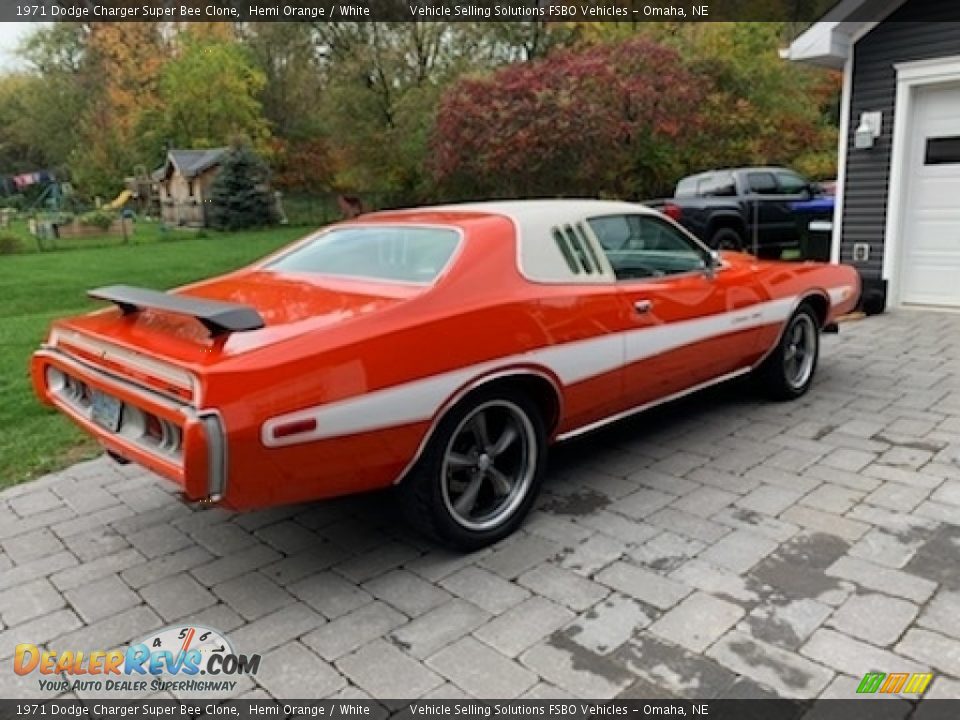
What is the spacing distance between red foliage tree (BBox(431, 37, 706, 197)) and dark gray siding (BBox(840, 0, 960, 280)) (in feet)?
28.3

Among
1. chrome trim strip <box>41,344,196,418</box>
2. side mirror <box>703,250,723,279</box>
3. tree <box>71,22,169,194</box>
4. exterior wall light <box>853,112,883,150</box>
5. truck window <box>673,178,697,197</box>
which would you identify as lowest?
chrome trim strip <box>41,344,196,418</box>

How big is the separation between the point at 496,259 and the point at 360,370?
3.14 ft

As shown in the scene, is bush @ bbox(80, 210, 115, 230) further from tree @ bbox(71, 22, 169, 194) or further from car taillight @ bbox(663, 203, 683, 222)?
car taillight @ bbox(663, 203, 683, 222)

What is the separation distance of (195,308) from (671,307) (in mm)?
2430

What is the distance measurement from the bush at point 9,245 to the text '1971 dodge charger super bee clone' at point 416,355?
60.8 feet

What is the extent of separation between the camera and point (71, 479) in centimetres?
421

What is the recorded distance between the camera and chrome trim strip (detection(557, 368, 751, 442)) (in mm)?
3707

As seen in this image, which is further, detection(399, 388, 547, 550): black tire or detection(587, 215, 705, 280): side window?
detection(587, 215, 705, 280): side window

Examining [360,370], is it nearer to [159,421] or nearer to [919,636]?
[159,421]

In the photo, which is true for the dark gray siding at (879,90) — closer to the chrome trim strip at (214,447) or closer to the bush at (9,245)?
the chrome trim strip at (214,447)

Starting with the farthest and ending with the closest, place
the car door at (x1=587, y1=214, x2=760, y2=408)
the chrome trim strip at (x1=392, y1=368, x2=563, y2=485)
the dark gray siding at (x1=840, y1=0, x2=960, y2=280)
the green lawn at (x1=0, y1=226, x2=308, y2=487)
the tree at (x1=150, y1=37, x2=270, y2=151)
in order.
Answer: the tree at (x1=150, y1=37, x2=270, y2=151)
the dark gray siding at (x1=840, y1=0, x2=960, y2=280)
the green lawn at (x1=0, y1=226, x2=308, y2=487)
the car door at (x1=587, y1=214, x2=760, y2=408)
the chrome trim strip at (x1=392, y1=368, x2=563, y2=485)

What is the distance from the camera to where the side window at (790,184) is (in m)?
13.6

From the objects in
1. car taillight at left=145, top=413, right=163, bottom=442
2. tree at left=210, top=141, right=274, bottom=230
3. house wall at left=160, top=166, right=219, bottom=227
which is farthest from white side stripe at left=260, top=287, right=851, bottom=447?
house wall at left=160, top=166, right=219, bottom=227

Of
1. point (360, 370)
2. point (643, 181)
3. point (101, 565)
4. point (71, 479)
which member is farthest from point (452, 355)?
point (643, 181)
